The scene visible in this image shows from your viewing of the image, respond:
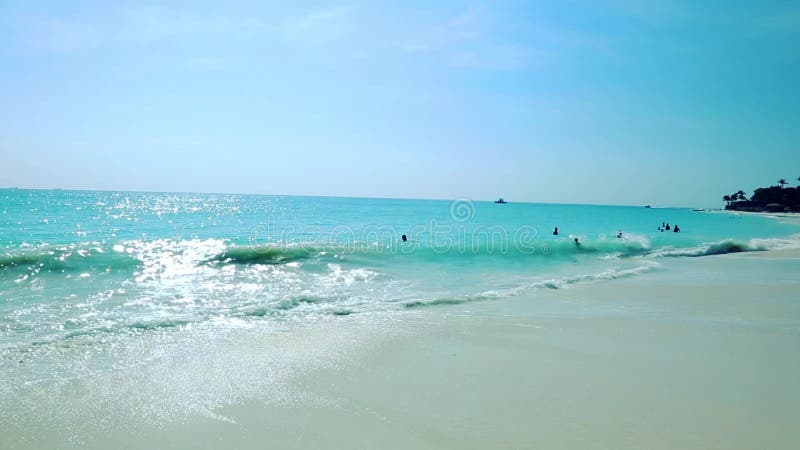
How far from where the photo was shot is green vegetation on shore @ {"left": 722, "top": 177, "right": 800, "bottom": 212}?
10926 centimetres

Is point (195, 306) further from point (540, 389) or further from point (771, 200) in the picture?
point (771, 200)

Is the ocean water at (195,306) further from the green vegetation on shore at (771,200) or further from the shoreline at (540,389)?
the green vegetation on shore at (771,200)

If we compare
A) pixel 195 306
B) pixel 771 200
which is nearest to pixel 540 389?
pixel 195 306

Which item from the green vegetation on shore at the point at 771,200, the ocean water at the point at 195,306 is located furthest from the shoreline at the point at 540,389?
the green vegetation on shore at the point at 771,200

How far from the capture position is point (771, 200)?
4688 inches

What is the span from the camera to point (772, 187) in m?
126

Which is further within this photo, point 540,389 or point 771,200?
point 771,200

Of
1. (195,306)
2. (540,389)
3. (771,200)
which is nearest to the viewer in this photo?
(540,389)

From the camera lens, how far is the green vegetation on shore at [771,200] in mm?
109262

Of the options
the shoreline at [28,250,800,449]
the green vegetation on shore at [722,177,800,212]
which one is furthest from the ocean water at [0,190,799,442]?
the green vegetation on shore at [722,177,800,212]

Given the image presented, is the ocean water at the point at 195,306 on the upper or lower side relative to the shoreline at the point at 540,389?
lower

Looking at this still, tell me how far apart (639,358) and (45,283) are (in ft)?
44.9

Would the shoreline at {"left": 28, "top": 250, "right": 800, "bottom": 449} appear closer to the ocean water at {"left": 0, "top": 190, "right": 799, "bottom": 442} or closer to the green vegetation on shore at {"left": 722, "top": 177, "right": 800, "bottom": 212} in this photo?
the ocean water at {"left": 0, "top": 190, "right": 799, "bottom": 442}

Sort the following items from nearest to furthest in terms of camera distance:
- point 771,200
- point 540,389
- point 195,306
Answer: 1. point 540,389
2. point 195,306
3. point 771,200
